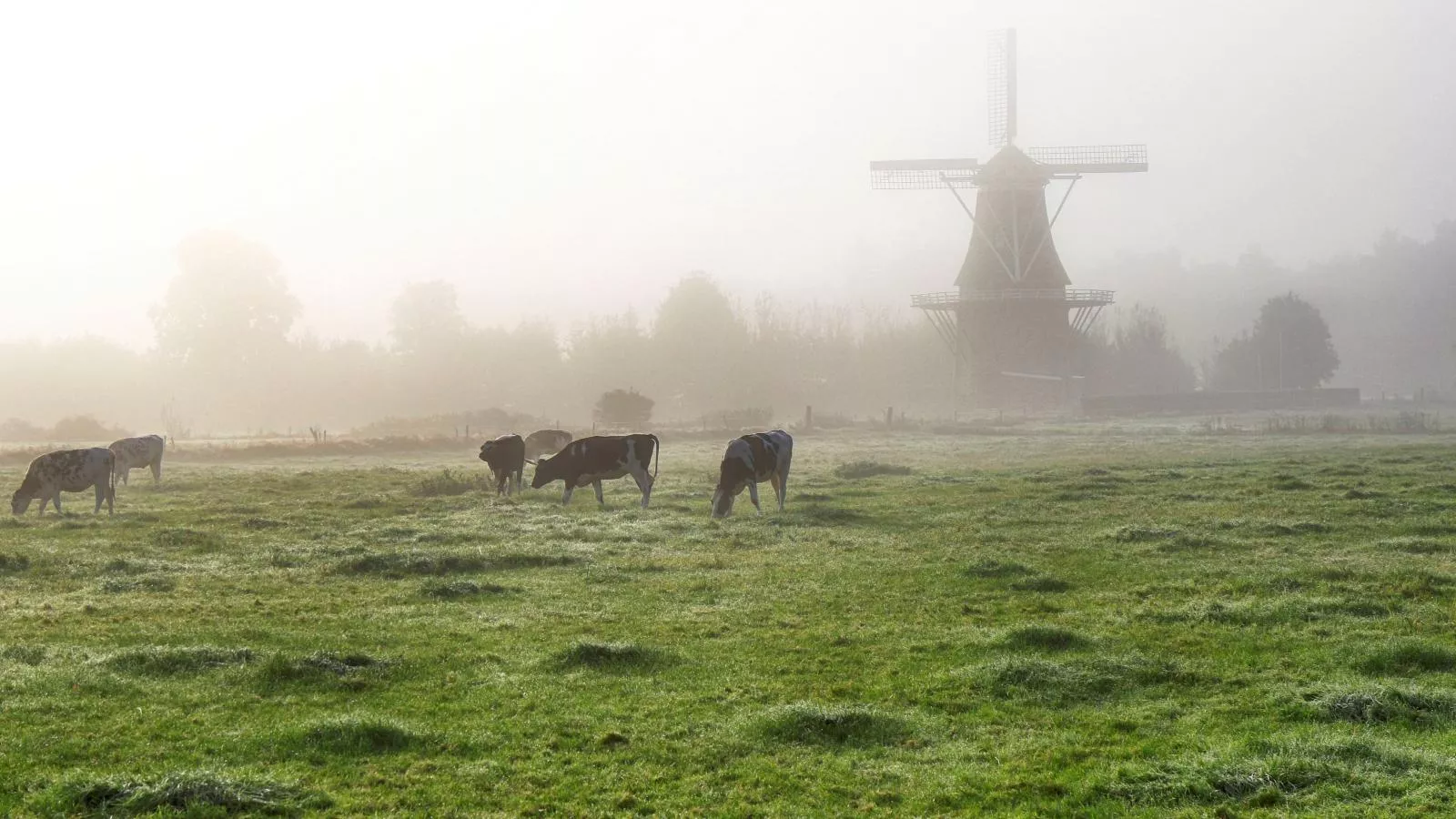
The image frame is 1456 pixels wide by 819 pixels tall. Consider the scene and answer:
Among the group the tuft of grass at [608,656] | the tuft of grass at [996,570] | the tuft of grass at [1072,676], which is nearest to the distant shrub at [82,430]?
the tuft of grass at [996,570]

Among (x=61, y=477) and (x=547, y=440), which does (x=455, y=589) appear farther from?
(x=547, y=440)

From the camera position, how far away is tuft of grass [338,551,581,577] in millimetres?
18156

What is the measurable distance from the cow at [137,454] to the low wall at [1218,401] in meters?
62.8

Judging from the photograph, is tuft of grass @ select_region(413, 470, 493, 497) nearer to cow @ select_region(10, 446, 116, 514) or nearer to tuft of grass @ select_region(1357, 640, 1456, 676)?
cow @ select_region(10, 446, 116, 514)

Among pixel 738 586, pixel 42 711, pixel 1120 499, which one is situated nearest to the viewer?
pixel 42 711

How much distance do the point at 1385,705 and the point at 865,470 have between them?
27105 millimetres

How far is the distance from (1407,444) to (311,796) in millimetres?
47731

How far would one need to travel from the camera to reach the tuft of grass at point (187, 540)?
20.8m

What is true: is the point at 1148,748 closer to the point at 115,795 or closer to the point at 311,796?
the point at 311,796

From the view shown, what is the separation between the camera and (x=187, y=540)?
21391 mm

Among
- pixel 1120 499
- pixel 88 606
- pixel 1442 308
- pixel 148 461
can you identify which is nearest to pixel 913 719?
pixel 88 606

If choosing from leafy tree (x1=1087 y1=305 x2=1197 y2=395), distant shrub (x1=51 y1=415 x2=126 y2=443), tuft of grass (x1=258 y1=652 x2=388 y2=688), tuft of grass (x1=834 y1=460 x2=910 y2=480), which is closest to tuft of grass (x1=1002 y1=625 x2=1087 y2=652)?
tuft of grass (x1=258 y1=652 x2=388 y2=688)

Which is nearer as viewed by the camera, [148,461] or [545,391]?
[148,461]

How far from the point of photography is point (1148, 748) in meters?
8.80
